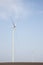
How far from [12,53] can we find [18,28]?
896 millimetres

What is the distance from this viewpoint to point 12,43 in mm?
4938

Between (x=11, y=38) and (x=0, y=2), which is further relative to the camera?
(x=11, y=38)

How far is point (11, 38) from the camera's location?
196 inches

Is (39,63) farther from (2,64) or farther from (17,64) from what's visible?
(2,64)

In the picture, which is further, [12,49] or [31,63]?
[12,49]

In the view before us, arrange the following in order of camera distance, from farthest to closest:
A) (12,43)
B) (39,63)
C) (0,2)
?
(12,43), (0,2), (39,63)

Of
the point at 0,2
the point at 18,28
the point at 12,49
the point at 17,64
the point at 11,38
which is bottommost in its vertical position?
the point at 17,64

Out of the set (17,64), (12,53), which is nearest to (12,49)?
(12,53)

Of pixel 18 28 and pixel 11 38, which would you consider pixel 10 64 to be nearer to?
pixel 11 38

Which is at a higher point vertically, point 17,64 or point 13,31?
point 13,31

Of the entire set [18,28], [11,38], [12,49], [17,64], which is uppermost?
[18,28]

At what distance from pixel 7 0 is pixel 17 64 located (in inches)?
85.1

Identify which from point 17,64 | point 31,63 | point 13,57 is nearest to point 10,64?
point 17,64

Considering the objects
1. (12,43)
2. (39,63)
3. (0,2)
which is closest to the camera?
(39,63)
